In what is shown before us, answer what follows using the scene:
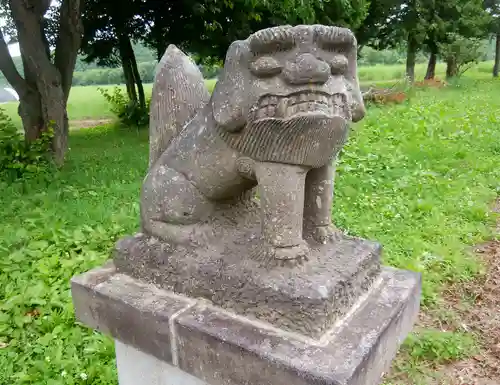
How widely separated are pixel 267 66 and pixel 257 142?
23 cm

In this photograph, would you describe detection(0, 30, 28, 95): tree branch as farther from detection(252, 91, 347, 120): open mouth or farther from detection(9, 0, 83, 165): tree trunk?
detection(252, 91, 347, 120): open mouth

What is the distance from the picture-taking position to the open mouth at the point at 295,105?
138 cm

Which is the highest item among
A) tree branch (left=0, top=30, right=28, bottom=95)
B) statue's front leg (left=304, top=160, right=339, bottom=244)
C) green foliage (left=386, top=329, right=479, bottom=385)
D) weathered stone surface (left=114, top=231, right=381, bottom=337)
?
tree branch (left=0, top=30, right=28, bottom=95)

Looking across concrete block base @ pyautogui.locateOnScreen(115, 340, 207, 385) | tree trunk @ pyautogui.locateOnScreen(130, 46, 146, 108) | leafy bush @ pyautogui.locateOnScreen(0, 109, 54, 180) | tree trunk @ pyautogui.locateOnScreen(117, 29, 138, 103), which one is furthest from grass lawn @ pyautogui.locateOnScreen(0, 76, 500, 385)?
tree trunk @ pyautogui.locateOnScreen(117, 29, 138, 103)

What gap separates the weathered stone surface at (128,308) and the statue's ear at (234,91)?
64cm

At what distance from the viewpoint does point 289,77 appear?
1.37 meters

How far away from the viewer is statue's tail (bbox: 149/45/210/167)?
5.86ft

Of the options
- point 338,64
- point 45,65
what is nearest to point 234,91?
point 338,64

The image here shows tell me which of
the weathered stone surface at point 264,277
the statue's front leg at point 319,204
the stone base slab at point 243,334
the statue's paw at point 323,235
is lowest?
the stone base slab at point 243,334

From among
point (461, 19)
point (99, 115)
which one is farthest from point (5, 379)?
point (461, 19)

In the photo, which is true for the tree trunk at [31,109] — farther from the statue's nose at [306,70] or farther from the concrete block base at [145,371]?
the statue's nose at [306,70]

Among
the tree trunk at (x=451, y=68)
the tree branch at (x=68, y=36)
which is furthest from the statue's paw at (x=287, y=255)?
the tree trunk at (x=451, y=68)

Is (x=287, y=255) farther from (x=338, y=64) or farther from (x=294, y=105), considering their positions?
(x=338, y=64)

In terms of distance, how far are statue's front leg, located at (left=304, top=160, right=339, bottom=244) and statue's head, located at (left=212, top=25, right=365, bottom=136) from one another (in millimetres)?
224
